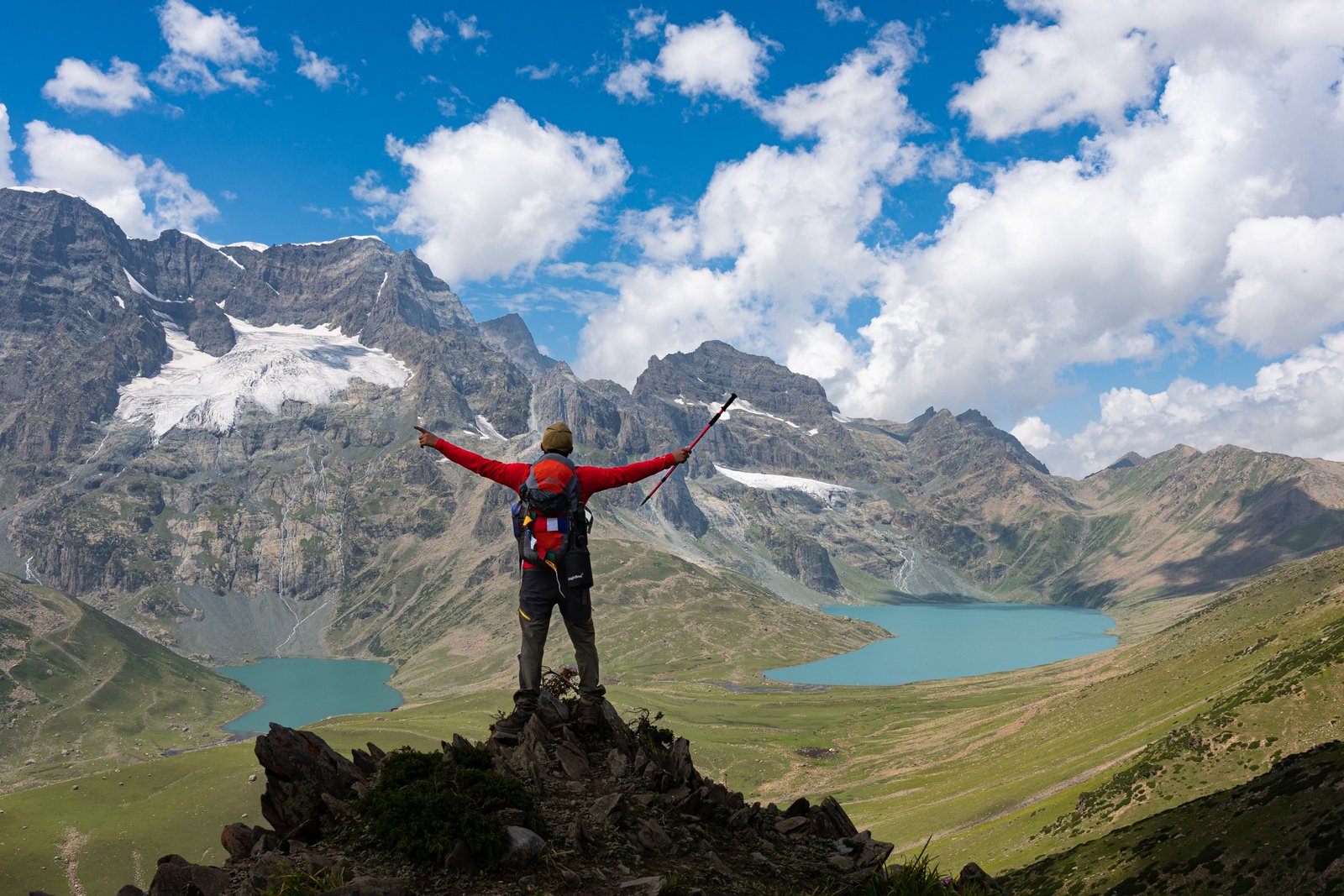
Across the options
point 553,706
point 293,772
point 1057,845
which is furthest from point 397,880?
point 1057,845

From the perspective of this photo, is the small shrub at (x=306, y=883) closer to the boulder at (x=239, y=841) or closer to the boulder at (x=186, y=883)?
the boulder at (x=186, y=883)

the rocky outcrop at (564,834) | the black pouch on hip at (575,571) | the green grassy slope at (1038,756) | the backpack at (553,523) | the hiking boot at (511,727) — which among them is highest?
the backpack at (553,523)

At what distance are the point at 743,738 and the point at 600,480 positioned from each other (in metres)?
177

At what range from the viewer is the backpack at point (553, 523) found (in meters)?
16.8

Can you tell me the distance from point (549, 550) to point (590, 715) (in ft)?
12.8

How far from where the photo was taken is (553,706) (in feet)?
56.9

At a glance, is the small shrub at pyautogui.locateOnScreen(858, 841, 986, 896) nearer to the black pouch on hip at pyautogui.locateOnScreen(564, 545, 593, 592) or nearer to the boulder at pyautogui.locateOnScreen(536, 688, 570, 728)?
the boulder at pyautogui.locateOnScreen(536, 688, 570, 728)

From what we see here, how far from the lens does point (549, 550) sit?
16.8 metres

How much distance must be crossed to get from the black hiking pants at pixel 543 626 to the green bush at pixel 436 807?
11.0 ft

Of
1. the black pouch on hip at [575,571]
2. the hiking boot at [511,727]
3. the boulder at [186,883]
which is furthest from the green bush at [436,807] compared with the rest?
the black pouch on hip at [575,571]

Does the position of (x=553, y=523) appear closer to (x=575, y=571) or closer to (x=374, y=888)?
(x=575, y=571)

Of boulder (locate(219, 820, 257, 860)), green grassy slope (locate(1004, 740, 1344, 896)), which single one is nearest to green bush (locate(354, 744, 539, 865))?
boulder (locate(219, 820, 257, 860))

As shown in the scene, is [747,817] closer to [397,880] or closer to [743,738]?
[397,880]

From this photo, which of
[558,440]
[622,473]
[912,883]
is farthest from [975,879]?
[558,440]
